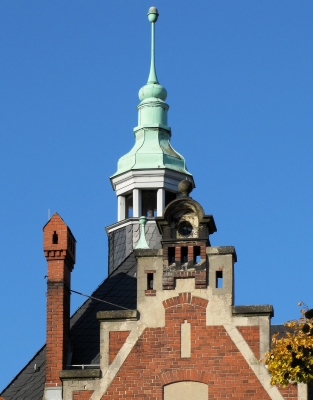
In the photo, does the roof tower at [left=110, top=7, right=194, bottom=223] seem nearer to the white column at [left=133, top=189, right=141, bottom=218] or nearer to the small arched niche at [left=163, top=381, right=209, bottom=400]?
the white column at [left=133, top=189, right=141, bottom=218]

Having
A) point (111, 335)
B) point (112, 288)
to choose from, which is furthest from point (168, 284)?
point (112, 288)

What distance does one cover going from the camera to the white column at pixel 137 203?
144 feet

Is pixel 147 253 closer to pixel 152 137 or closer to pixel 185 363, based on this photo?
pixel 185 363

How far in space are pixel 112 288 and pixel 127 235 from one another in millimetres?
5312

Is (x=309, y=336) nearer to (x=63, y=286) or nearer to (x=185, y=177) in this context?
(x=63, y=286)

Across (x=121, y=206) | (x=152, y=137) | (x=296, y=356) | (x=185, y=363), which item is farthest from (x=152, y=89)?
(x=296, y=356)

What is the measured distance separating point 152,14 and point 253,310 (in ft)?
61.0

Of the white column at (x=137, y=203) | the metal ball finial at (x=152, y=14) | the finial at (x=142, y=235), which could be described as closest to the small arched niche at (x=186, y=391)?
the finial at (x=142, y=235)

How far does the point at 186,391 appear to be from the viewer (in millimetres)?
31812

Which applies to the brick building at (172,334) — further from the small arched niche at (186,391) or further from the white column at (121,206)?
the white column at (121,206)

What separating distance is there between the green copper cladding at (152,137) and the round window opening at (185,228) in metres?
10.5

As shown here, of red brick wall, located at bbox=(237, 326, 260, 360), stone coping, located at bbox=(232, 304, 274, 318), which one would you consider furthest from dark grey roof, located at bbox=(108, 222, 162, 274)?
red brick wall, located at bbox=(237, 326, 260, 360)

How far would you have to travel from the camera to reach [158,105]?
45531 mm

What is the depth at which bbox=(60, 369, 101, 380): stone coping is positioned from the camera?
3231 centimetres
